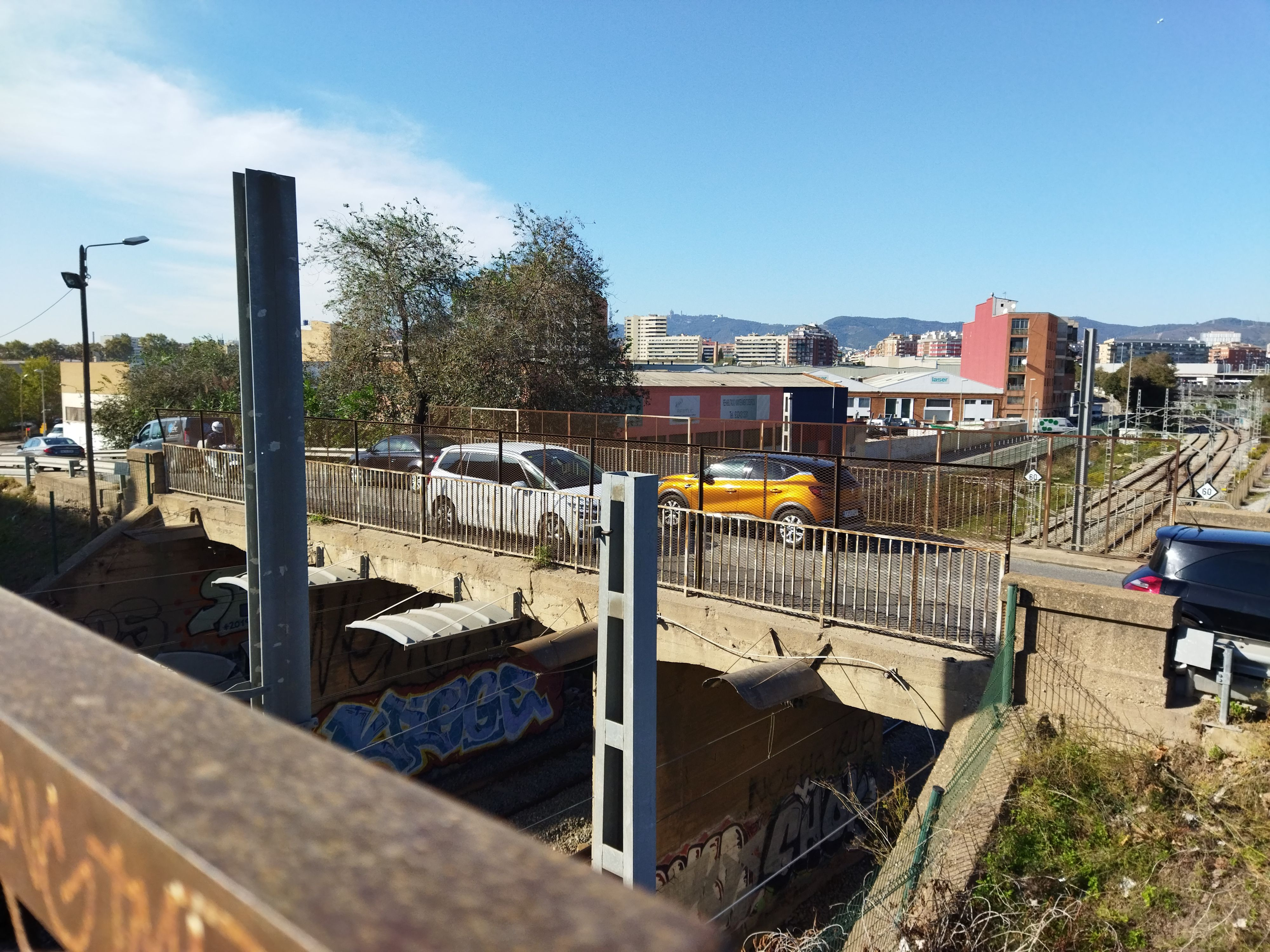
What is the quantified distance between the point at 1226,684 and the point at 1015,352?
314ft

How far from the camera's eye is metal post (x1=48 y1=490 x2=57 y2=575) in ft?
67.0

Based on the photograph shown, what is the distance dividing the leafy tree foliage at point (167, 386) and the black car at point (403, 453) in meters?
19.3

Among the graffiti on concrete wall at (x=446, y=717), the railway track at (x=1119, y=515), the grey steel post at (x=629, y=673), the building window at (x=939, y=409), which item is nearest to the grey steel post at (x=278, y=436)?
the grey steel post at (x=629, y=673)

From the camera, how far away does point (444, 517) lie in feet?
50.2

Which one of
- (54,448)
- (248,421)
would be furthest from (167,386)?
(248,421)

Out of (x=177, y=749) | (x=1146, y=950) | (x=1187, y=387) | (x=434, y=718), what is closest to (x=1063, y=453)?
(x=434, y=718)

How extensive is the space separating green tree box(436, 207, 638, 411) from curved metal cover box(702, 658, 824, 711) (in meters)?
20.6

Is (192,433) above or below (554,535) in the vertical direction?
above

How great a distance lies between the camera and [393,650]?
56.2 feet

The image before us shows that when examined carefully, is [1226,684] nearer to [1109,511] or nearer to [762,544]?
[762,544]

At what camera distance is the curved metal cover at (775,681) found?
9.25 m

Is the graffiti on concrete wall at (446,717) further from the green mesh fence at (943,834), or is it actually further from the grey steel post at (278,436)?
the grey steel post at (278,436)

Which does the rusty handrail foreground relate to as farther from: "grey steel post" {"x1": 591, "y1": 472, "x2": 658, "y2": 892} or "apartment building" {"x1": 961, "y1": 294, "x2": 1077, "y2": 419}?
"apartment building" {"x1": 961, "y1": 294, "x2": 1077, "y2": 419}

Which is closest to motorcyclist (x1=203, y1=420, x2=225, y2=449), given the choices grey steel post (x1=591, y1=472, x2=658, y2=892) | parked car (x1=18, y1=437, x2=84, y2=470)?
parked car (x1=18, y1=437, x2=84, y2=470)
